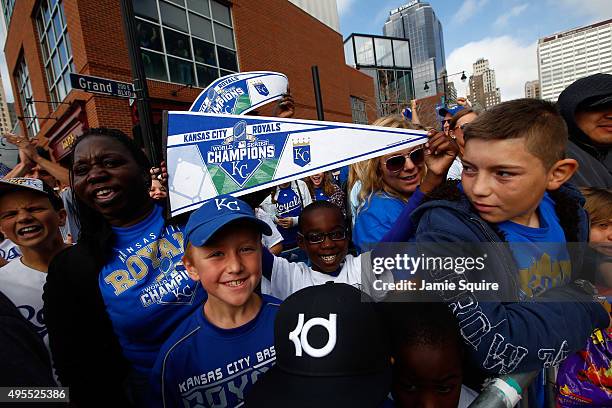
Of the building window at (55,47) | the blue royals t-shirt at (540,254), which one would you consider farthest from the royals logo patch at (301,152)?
the building window at (55,47)

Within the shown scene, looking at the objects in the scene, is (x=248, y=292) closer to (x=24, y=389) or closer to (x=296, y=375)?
(x=296, y=375)

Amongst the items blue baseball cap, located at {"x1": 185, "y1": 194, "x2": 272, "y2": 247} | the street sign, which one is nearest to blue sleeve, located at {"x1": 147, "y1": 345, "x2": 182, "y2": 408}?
blue baseball cap, located at {"x1": 185, "y1": 194, "x2": 272, "y2": 247}

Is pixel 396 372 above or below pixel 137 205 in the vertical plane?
below

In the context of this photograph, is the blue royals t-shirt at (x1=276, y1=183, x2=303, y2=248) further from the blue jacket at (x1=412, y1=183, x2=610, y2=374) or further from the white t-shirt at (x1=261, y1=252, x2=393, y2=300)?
the blue jacket at (x1=412, y1=183, x2=610, y2=374)

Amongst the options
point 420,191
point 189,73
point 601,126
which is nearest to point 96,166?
point 420,191

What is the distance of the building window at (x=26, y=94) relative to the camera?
14.9 metres

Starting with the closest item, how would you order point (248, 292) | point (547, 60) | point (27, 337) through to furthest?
point (27, 337)
point (248, 292)
point (547, 60)

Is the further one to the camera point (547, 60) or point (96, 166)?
point (547, 60)

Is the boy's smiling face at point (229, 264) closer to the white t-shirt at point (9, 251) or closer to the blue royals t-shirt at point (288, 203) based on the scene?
the blue royals t-shirt at point (288, 203)

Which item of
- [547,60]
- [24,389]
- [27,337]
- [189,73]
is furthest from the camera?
[547,60]

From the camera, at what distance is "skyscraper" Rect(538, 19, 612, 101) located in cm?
3769

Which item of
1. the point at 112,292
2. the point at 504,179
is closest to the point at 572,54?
the point at 504,179

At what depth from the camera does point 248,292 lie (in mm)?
1323

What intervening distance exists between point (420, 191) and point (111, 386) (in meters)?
1.71
